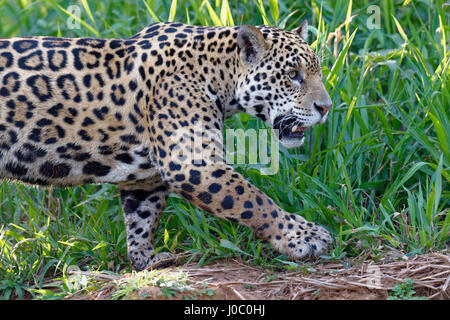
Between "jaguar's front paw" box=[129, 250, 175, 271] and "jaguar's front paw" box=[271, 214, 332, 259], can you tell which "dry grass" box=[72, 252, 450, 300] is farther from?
"jaguar's front paw" box=[129, 250, 175, 271]

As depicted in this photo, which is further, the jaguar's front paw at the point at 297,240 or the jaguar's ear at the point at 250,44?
the jaguar's ear at the point at 250,44

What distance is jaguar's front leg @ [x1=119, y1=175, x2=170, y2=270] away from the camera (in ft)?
17.3

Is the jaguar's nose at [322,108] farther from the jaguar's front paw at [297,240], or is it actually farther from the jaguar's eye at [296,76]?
the jaguar's front paw at [297,240]

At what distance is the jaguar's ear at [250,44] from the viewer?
4.79m

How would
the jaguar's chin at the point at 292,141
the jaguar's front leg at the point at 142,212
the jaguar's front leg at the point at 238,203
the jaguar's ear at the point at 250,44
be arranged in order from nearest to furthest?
the jaguar's front leg at the point at 238,203 → the jaguar's ear at the point at 250,44 → the jaguar's chin at the point at 292,141 → the jaguar's front leg at the point at 142,212

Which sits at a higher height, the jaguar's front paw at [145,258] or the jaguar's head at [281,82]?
the jaguar's head at [281,82]

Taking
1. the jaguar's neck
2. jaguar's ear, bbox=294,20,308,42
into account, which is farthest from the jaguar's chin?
jaguar's ear, bbox=294,20,308,42

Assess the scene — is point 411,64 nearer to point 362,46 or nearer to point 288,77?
point 362,46

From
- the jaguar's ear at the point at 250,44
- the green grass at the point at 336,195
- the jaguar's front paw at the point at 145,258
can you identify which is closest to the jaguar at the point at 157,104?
the jaguar's ear at the point at 250,44

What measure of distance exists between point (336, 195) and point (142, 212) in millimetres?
1434

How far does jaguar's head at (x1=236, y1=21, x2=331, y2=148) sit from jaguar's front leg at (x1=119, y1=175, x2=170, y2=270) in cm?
99
